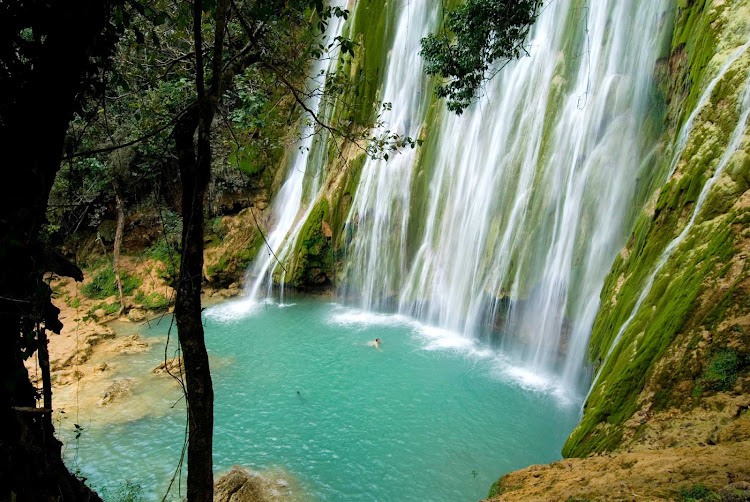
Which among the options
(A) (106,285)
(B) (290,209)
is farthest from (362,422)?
(A) (106,285)

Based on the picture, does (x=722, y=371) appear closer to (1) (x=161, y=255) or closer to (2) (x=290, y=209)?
(2) (x=290, y=209)

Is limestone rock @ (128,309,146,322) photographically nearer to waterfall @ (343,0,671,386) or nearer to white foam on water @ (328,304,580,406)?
white foam on water @ (328,304,580,406)

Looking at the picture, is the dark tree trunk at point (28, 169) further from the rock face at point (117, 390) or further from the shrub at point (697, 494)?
the rock face at point (117, 390)

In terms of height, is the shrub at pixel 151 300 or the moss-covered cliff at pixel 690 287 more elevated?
the moss-covered cliff at pixel 690 287

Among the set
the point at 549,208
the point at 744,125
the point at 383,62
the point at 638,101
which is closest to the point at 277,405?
the point at 549,208

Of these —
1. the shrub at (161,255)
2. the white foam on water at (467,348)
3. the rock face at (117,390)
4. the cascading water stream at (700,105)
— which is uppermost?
the cascading water stream at (700,105)

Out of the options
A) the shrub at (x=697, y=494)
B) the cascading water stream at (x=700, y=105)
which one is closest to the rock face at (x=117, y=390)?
the shrub at (x=697, y=494)

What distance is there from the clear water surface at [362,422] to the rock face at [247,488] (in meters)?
0.29

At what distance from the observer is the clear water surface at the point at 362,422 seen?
675 centimetres

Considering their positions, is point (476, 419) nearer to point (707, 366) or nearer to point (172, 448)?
point (707, 366)

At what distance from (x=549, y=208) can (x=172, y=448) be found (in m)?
8.95

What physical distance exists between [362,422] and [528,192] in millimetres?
6435

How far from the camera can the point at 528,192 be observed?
10.5m

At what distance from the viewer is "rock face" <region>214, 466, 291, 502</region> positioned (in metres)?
6.04
